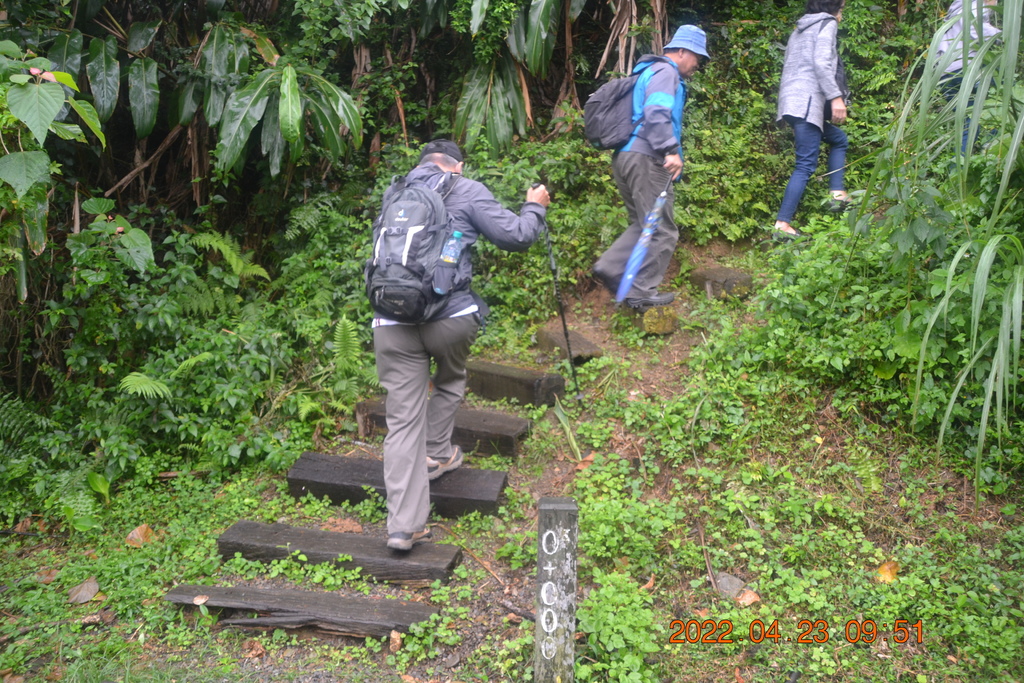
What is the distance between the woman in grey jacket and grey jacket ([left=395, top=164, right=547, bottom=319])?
2483mm

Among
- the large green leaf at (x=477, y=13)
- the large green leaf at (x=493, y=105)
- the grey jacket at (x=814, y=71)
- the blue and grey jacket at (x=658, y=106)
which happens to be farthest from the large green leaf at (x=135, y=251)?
the grey jacket at (x=814, y=71)

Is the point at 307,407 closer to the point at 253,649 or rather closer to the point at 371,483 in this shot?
the point at 371,483

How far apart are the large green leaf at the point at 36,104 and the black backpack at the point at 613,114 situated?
3.17 metres

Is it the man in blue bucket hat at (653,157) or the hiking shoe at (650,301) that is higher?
the man in blue bucket hat at (653,157)

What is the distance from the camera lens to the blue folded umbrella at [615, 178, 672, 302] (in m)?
4.92

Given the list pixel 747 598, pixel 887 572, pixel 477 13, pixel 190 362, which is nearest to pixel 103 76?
pixel 190 362

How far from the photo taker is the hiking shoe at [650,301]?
5.29 meters

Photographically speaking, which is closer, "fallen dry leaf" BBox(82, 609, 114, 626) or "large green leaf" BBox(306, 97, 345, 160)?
"fallen dry leaf" BBox(82, 609, 114, 626)

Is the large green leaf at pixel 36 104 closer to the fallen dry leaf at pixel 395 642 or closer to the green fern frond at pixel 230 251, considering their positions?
the green fern frond at pixel 230 251

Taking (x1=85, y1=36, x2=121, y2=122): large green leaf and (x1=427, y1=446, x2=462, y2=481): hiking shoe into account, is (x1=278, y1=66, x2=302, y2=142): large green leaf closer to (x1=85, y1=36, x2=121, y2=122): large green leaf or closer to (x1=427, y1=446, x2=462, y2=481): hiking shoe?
(x1=85, y1=36, x2=121, y2=122): large green leaf

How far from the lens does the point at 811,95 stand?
5398 mm

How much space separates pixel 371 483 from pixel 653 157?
2795mm

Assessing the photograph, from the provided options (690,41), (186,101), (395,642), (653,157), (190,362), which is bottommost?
(395,642)

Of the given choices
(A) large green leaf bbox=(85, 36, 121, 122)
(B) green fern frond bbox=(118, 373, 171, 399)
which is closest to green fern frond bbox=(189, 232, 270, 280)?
(A) large green leaf bbox=(85, 36, 121, 122)
